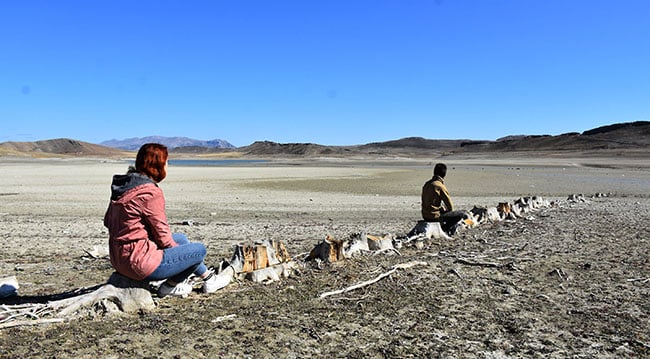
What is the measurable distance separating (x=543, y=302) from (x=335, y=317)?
7.48 feet

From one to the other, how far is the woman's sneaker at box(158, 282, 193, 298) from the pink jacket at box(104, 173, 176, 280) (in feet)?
1.37

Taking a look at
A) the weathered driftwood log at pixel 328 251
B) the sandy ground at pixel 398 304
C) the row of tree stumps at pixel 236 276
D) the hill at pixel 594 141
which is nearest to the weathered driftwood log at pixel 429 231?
the row of tree stumps at pixel 236 276

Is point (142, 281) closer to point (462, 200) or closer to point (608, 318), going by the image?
point (608, 318)

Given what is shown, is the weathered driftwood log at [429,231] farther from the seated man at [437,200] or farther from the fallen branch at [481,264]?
the fallen branch at [481,264]

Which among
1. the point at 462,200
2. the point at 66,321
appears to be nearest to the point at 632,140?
the point at 462,200

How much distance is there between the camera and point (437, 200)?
8.96 m

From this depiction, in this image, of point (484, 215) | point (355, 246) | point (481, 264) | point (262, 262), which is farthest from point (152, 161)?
point (484, 215)

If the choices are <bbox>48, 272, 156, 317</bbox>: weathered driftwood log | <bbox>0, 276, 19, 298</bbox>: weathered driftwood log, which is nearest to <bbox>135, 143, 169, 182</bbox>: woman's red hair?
<bbox>48, 272, 156, 317</bbox>: weathered driftwood log

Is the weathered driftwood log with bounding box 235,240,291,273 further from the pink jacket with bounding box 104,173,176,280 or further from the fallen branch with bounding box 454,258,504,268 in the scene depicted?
the fallen branch with bounding box 454,258,504,268

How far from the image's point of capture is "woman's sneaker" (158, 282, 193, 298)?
4.93m

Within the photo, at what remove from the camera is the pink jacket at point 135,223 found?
4.35 m

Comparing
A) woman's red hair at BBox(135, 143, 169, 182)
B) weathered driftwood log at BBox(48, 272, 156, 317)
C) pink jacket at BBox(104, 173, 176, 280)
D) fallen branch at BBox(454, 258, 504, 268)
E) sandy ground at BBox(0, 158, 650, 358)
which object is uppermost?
woman's red hair at BBox(135, 143, 169, 182)

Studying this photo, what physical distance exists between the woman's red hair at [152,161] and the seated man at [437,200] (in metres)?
5.26

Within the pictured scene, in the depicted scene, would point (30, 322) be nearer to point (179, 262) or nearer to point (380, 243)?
point (179, 262)
